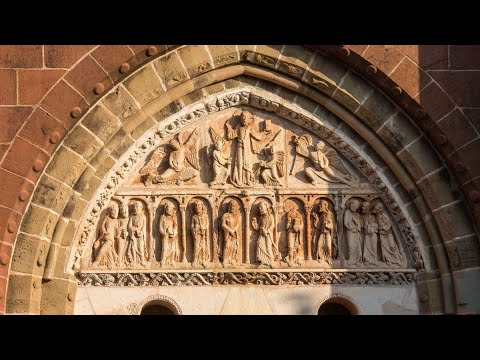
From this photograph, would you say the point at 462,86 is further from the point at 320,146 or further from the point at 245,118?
the point at 245,118

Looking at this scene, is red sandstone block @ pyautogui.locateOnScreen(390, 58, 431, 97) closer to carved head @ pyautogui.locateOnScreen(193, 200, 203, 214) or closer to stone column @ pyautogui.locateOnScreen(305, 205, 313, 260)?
stone column @ pyautogui.locateOnScreen(305, 205, 313, 260)

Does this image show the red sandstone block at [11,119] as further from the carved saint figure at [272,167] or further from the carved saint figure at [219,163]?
the carved saint figure at [272,167]

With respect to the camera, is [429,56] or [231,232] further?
[429,56]

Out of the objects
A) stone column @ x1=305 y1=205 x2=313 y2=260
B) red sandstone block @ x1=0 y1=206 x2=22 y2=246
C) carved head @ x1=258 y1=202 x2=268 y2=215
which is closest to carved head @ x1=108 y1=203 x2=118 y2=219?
red sandstone block @ x1=0 y1=206 x2=22 y2=246

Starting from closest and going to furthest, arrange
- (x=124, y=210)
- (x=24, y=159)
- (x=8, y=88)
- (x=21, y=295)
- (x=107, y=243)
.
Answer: (x=21, y=295) < (x=24, y=159) < (x=8, y=88) < (x=107, y=243) < (x=124, y=210)

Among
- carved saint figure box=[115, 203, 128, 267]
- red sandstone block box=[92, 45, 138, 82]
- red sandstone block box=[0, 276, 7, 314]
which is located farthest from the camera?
carved saint figure box=[115, 203, 128, 267]

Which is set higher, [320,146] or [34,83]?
[34,83]

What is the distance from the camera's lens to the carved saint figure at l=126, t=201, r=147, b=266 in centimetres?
1213

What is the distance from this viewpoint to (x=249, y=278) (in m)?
12.2

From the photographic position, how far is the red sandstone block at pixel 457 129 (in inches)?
478

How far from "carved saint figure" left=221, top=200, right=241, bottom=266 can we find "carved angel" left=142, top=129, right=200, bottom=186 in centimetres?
57

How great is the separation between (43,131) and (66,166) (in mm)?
452

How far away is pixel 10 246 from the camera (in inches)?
450

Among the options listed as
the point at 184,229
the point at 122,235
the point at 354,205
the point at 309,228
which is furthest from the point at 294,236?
the point at 122,235
